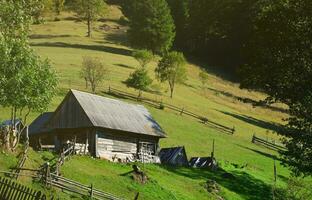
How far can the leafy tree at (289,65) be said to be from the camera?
119 feet

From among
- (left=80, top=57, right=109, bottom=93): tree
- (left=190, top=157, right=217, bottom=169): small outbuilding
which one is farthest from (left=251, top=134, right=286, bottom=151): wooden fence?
(left=80, top=57, right=109, bottom=93): tree

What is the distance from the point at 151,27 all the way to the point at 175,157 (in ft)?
194

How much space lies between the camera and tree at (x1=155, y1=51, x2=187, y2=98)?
82938 mm

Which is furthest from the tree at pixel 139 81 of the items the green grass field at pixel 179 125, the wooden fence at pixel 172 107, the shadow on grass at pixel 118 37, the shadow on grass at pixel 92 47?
the shadow on grass at pixel 118 37

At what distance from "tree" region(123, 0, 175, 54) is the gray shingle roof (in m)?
54.0

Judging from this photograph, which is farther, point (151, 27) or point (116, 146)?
point (151, 27)

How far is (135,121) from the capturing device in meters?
49.2

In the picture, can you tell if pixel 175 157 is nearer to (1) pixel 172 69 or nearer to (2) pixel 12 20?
(2) pixel 12 20

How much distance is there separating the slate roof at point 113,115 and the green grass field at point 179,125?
12.8 feet

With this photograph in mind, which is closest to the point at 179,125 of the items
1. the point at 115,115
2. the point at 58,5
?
the point at 115,115

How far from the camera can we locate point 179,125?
6538 centimetres

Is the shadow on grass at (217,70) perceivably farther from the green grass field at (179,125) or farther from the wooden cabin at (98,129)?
the wooden cabin at (98,129)

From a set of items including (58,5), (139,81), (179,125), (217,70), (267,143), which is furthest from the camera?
(58,5)

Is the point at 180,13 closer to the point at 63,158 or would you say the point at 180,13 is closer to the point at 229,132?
the point at 229,132
